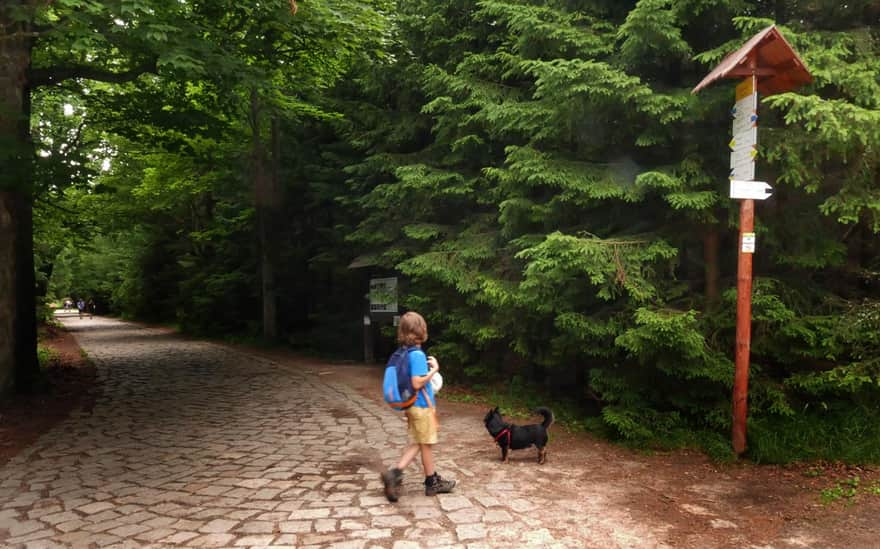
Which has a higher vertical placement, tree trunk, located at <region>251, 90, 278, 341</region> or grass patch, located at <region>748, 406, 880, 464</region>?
tree trunk, located at <region>251, 90, 278, 341</region>

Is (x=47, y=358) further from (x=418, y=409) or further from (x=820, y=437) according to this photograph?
(x=820, y=437)

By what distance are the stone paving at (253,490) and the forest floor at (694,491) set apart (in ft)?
0.58

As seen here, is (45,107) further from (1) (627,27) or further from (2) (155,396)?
(1) (627,27)

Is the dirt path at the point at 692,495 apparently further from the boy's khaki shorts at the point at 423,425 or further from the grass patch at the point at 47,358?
the grass patch at the point at 47,358

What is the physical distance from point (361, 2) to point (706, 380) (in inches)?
375

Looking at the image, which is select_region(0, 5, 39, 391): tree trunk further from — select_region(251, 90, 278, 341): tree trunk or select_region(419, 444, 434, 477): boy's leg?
select_region(419, 444, 434, 477): boy's leg

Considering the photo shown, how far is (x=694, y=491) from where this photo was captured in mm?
5004

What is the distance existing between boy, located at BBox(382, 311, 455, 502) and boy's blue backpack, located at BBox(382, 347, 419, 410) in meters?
0.04

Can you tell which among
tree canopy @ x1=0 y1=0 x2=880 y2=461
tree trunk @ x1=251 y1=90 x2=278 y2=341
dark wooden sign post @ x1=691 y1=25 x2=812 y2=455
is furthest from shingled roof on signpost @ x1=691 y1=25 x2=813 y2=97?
tree trunk @ x1=251 y1=90 x2=278 y2=341

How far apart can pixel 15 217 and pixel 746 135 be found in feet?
33.5

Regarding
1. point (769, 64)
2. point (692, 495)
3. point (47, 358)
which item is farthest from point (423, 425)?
point (47, 358)

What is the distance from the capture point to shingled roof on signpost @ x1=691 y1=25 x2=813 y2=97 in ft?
16.0

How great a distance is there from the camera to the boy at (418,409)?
184 inches

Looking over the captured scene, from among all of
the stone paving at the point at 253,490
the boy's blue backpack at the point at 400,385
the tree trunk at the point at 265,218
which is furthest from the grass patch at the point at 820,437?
the tree trunk at the point at 265,218
